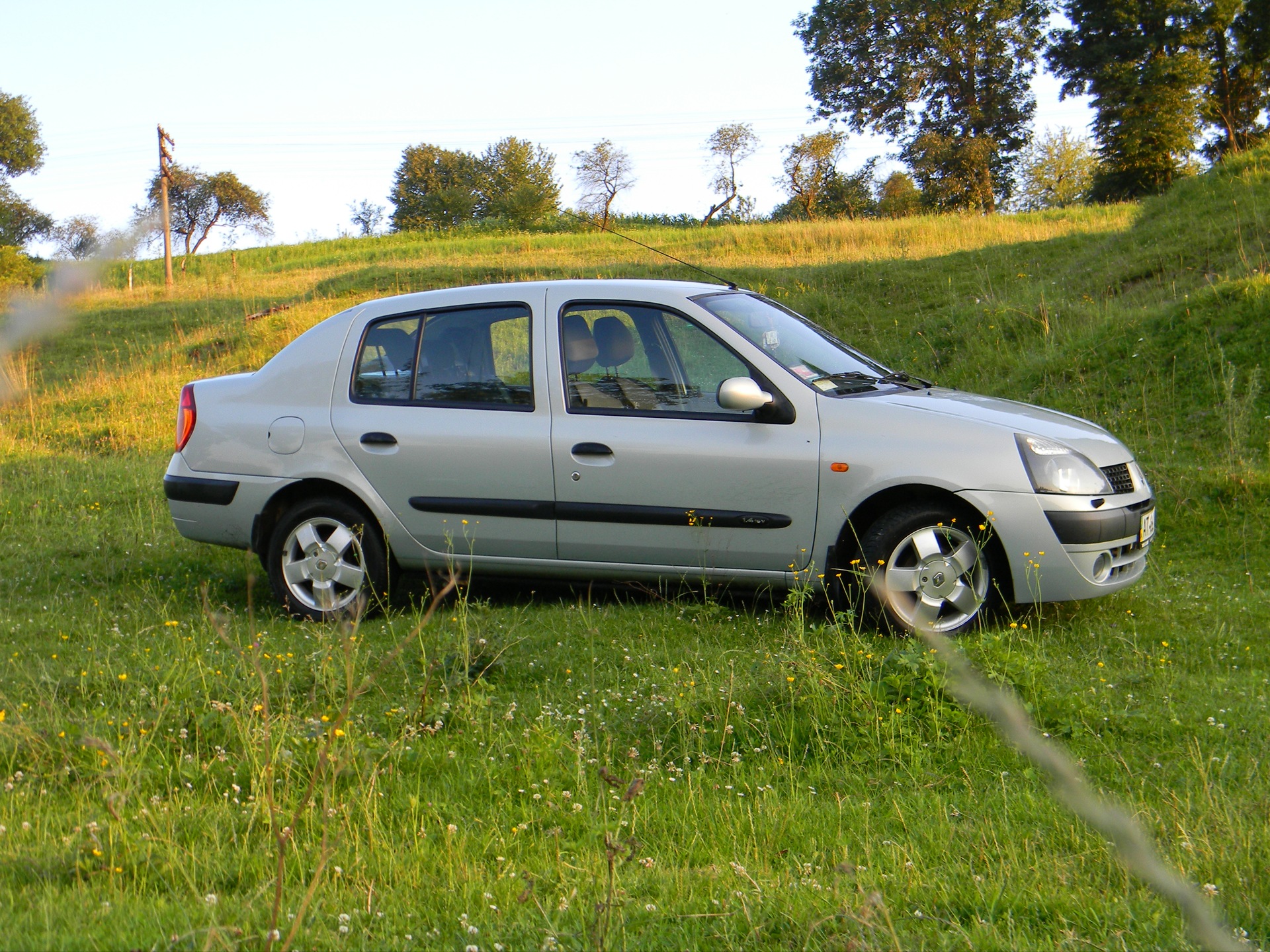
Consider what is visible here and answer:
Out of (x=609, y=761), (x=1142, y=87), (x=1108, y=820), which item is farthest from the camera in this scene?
(x=1142, y=87)

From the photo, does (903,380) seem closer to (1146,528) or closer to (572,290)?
(1146,528)

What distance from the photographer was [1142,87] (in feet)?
104

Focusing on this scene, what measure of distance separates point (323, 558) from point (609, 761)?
111 inches

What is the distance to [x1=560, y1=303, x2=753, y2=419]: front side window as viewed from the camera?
5.45 metres

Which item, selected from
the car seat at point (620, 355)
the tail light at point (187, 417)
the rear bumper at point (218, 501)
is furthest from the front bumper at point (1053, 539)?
the tail light at point (187, 417)

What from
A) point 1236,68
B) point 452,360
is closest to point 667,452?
point 452,360

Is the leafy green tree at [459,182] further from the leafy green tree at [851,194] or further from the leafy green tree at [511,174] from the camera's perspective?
the leafy green tree at [851,194]

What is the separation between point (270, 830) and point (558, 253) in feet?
78.5

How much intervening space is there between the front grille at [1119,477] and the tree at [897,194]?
40.4 meters

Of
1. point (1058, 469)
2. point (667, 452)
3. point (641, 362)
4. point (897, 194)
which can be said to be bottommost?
point (1058, 469)

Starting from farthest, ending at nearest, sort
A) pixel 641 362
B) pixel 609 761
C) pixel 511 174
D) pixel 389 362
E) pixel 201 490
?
pixel 511 174
pixel 201 490
pixel 389 362
pixel 641 362
pixel 609 761

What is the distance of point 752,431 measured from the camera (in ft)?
17.4

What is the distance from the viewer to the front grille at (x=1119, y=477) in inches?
205

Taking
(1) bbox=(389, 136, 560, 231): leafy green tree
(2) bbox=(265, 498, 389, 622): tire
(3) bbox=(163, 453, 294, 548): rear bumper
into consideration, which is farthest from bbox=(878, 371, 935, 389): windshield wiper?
(1) bbox=(389, 136, 560, 231): leafy green tree
